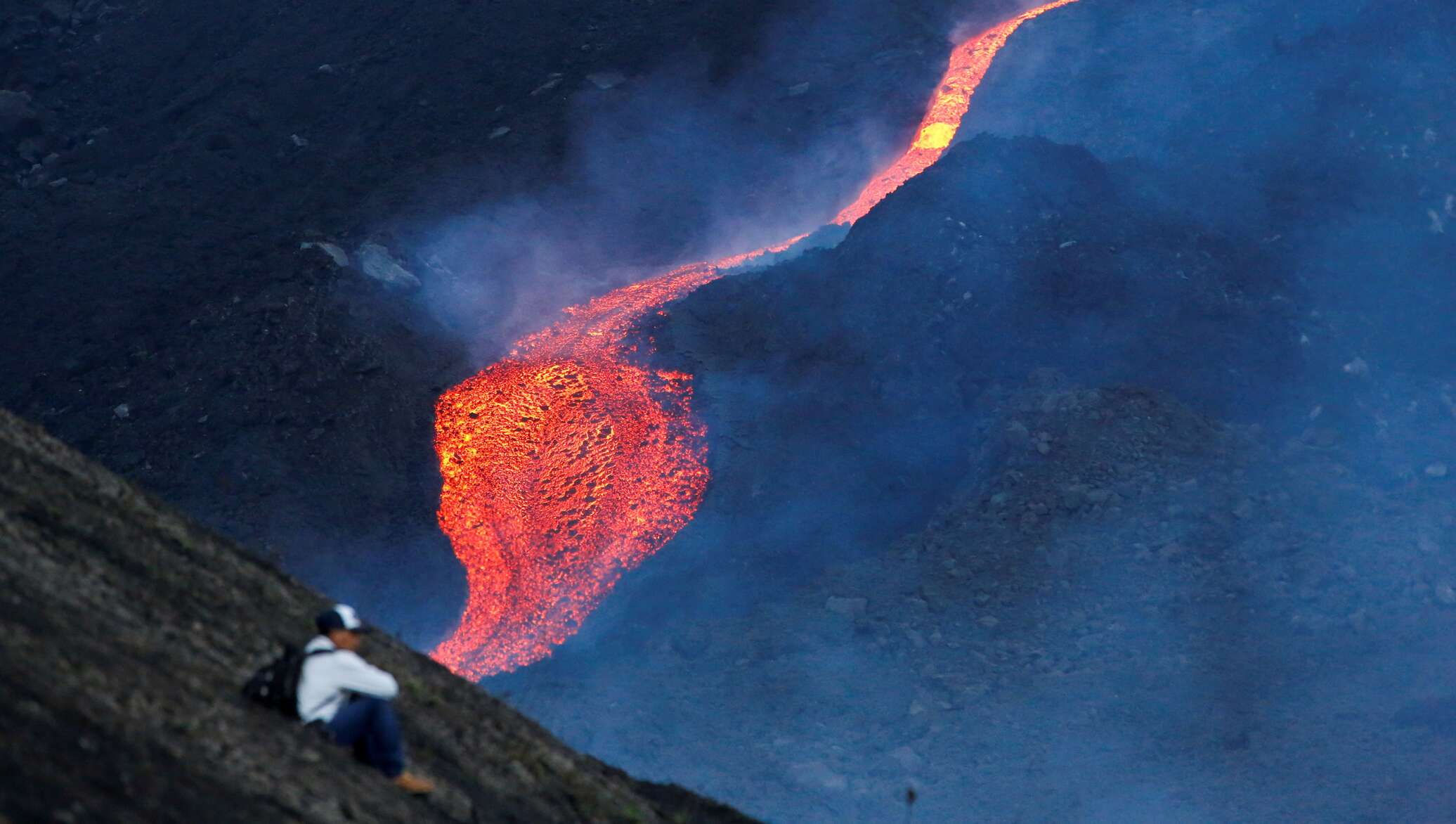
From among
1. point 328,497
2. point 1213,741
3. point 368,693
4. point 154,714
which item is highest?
point 154,714

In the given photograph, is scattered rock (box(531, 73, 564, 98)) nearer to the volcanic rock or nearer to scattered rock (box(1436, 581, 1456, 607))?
the volcanic rock

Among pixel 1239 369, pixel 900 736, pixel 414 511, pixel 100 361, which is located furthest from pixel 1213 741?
pixel 100 361

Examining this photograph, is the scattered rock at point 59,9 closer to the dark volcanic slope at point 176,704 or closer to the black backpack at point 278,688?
the dark volcanic slope at point 176,704

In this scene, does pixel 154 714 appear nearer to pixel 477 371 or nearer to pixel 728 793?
pixel 728 793

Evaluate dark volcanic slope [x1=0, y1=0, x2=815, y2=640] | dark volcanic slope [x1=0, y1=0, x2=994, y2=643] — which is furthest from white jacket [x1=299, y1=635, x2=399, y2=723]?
dark volcanic slope [x1=0, y1=0, x2=815, y2=640]

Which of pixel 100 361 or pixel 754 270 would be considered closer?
pixel 100 361

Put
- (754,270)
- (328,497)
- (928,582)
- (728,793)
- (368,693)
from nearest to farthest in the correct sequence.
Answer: (368,693) < (728,793) < (928,582) < (328,497) < (754,270)

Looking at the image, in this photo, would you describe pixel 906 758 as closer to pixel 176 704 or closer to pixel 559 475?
pixel 559 475

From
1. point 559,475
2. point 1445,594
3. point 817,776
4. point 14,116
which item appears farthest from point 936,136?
point 14,116
